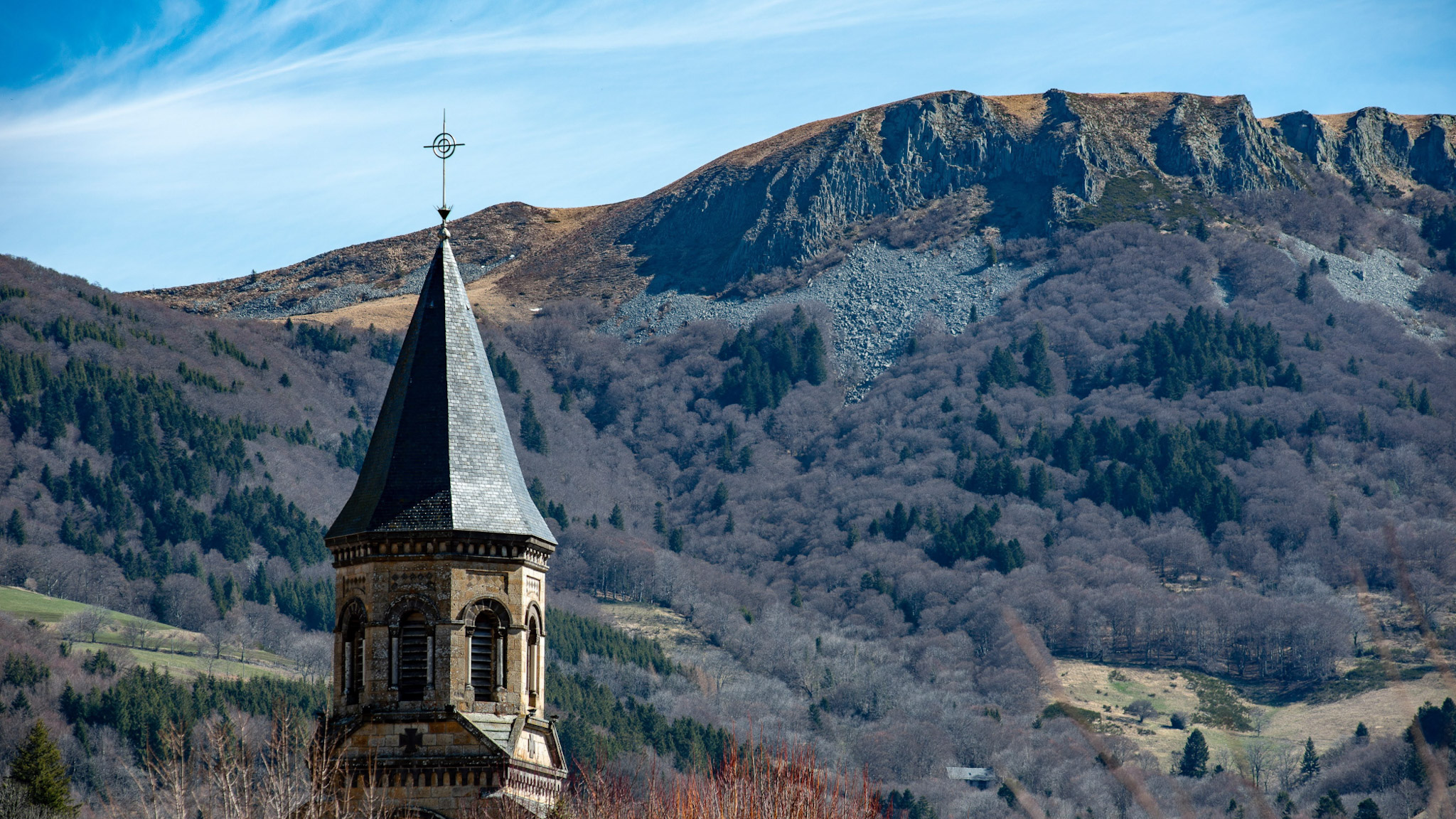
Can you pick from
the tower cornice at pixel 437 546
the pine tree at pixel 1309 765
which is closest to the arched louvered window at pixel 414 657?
the tower cornice at pixel 437 546

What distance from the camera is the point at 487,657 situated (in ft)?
129

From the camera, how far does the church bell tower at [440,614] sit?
37625 mm

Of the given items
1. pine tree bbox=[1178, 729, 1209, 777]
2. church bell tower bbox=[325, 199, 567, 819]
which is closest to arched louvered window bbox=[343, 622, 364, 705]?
church bell tower bbox=[325, 199, 567, 819]

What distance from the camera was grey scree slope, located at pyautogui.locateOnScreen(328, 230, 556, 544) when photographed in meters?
39.7

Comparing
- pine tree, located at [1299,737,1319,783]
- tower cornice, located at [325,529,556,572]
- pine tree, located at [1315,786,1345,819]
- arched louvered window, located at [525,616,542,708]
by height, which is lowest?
pine tree, located at [1299,737,1319,783]

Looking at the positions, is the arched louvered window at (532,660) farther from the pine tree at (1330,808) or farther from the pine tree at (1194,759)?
the pine tree at (1194,759)

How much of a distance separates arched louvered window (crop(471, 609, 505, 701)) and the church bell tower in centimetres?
3

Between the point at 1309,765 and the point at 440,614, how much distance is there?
171 metres

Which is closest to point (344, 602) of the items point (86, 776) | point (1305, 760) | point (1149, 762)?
point (86, 776)

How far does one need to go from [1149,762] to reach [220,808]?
15582 centimetres

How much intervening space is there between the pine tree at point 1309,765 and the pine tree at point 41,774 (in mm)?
134718

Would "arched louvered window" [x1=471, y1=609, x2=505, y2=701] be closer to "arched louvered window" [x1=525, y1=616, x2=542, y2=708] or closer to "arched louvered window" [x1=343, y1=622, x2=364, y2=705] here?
"arched louvered window" [x1=525, y1=616, x2=542, y2=708]

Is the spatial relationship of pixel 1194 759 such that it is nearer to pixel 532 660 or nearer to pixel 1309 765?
pixel 1309 765

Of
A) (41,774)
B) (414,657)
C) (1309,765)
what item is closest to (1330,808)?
(1309,765)
